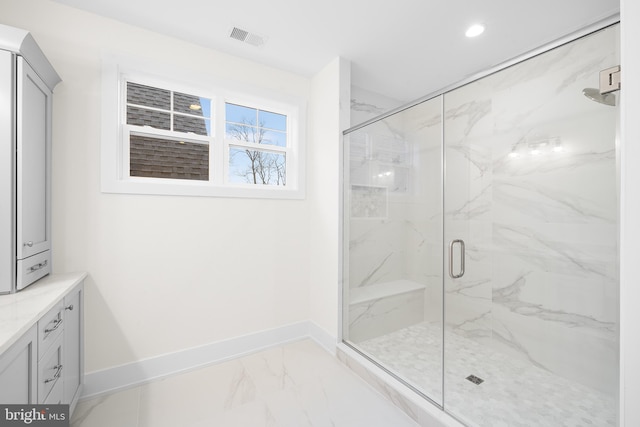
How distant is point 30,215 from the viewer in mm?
1492

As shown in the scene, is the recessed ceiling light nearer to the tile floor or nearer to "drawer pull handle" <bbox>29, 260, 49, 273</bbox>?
the tile floor

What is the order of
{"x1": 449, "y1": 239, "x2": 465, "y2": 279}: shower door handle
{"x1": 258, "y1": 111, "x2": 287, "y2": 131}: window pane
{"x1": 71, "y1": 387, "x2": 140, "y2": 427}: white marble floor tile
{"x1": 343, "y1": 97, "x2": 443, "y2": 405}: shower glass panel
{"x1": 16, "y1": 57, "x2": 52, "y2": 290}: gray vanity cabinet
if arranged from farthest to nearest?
{"x1": 258, "y1": 111, "x2": 287, "y2": 131}: window pane < {"x1": 343, "y1": 97, "x2": 443, "y2": 405}: shower glass panel < {"x1": 449, "y1": 239, "x2": 465, "y2": 279}: shower door handle < {"x1": 71, "y1": 387, "x2": 140, "y2": 427}: white marble floor tile < {"x1": 16, "y1": 57, "x2": 52, "y2": 290}: gray vanity cabinet

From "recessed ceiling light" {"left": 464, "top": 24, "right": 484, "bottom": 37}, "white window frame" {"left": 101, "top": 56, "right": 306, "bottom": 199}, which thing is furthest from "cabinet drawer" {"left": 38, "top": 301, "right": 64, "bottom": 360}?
"recessed ceiling light" {"left": 464, "top": 24, "right": 484, "bottom": 37}

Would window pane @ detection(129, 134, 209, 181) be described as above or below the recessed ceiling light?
below

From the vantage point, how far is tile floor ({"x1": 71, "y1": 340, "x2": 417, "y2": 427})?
5.44ft

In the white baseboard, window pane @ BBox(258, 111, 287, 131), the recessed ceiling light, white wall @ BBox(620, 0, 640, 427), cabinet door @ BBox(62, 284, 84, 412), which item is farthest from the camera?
window pane @ BBox(258, 111, 287, 131)

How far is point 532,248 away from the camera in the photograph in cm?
217

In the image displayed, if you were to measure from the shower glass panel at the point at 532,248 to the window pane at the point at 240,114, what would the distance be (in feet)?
5.44

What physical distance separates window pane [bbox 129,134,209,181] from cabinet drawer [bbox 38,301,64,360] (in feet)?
3.46

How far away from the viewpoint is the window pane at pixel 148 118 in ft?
6.90

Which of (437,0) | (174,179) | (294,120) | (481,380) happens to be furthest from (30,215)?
(481,380)

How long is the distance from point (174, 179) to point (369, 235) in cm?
172

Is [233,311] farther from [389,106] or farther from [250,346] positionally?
[389,106]

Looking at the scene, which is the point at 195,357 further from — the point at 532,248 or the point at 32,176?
the point at 532,248
